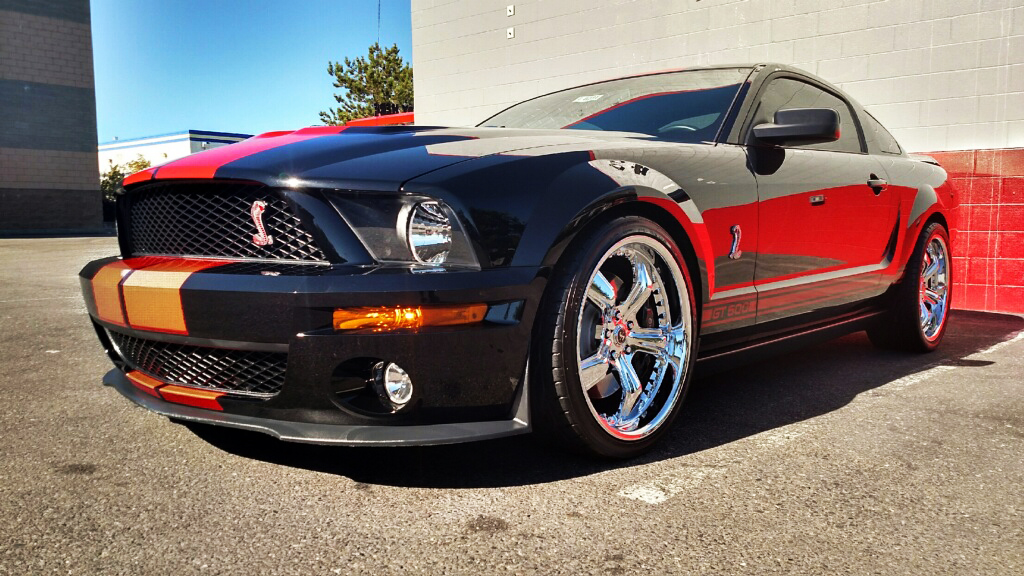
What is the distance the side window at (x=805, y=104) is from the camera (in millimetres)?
3352

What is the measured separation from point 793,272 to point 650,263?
0.86m

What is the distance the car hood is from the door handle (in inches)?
58.3

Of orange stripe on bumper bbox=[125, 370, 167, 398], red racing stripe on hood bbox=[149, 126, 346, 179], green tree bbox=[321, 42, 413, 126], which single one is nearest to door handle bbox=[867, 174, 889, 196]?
red racing stripe on hood bbox=[149, 126, 346, 179]

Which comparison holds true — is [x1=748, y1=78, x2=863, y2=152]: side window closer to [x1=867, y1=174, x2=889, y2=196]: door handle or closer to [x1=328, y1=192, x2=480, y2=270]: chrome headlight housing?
[x1=867, y1=174, x2=889, y2=196]: door handle

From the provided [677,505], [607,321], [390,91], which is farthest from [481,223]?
[390,91]

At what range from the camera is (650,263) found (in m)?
2.56

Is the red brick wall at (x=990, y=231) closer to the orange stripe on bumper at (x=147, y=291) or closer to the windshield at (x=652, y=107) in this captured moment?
the windshield at (x=652, y=107)

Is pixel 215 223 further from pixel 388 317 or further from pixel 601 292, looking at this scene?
pixel 601 292

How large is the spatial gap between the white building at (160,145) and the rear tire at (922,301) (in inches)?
2054

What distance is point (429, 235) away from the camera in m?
2.06

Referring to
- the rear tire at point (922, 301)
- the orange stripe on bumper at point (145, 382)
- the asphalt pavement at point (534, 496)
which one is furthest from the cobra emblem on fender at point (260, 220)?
the rear tire at point (922, 301)

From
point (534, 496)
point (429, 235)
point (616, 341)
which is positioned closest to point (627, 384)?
point (616, 341)

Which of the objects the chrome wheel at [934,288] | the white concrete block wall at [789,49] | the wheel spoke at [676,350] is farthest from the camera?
the white concrete block wall at [789,49]

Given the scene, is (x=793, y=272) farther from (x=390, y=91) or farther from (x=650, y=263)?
(x=390, y=91)
